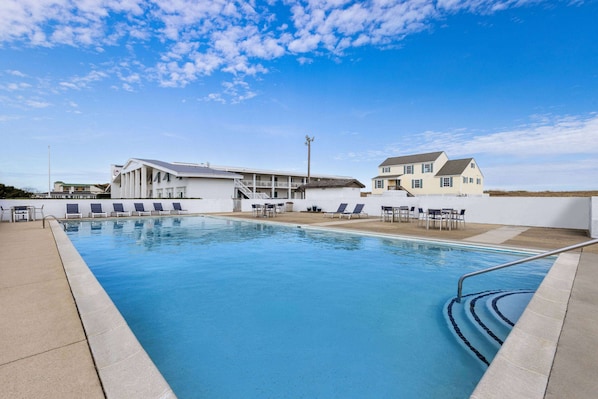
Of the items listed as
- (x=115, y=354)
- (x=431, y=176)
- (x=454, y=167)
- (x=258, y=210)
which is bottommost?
(x=115, y=354)

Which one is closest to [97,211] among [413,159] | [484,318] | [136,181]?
[136,181]

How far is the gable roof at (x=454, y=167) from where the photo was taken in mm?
31938

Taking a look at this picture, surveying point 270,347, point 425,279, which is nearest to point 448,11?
point 425,279

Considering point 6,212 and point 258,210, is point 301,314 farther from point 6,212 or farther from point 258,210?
point 6,212

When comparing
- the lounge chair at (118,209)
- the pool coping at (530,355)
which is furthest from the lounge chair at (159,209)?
the pool coping at (530,355)

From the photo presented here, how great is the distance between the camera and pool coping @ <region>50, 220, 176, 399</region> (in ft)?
5.64

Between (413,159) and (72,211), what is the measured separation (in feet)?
114

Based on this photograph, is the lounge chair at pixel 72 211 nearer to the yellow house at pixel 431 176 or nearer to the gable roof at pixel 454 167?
the yellow house at pixel 431 176

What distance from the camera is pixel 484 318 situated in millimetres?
3910

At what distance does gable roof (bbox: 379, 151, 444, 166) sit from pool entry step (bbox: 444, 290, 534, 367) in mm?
32068

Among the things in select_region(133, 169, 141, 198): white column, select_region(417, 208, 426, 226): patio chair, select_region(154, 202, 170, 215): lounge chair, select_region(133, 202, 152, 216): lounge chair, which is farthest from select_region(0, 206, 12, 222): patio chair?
select_region(417, 208, 426, 226): patio chair

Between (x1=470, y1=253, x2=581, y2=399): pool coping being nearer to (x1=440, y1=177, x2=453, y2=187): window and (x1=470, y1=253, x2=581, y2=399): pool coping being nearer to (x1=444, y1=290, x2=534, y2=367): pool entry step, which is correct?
(x1=444, y1=290, x2=534, y2=367): pool entry step

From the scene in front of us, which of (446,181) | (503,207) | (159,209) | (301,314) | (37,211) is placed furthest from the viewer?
(446,181)

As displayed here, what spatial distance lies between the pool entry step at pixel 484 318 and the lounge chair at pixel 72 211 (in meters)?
20.2
